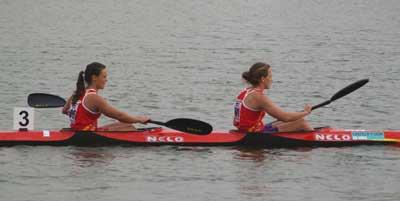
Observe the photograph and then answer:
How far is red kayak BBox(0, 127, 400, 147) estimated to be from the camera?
2123 cm

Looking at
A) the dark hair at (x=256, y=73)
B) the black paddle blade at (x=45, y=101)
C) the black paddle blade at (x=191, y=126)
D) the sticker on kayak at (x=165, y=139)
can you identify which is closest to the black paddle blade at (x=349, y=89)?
the dark hair at (x=256, y=73)

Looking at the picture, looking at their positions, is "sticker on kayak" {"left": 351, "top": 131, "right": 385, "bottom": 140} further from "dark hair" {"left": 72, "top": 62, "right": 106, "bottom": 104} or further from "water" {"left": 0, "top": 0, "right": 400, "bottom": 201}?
"dark hair" {"left": 72, "top": 62, "right": 106, "bottom": 104}

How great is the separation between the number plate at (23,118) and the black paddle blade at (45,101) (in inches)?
51.1

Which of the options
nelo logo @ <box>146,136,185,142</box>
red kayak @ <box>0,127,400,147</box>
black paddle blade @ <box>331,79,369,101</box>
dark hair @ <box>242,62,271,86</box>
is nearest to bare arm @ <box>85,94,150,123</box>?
red kayak @ <box>0,127,400,147</box>

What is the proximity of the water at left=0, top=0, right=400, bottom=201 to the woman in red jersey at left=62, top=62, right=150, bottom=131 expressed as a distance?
541 millimetres

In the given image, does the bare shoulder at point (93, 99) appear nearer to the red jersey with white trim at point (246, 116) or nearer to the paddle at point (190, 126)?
the paddle at point (190, 126)

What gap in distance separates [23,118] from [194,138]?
2.92 metres

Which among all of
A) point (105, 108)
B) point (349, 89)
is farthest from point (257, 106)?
point (105, 108)

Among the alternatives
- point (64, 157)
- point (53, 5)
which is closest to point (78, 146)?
point (64, 157)

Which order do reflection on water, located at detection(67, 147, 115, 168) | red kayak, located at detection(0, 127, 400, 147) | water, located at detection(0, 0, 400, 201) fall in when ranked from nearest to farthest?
water, located at detection(0, 0, 400, 201), reflection on water, located at detection(67, 147, 115, 168), red kayak, located at detection(0, 127, 400, 147)

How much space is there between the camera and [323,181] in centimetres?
1952

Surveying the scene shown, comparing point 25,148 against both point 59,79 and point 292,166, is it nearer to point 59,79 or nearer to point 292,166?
point 292,166

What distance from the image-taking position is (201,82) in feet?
109

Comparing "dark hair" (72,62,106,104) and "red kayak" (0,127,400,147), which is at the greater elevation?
"dark hair" (72,62,106,104)
